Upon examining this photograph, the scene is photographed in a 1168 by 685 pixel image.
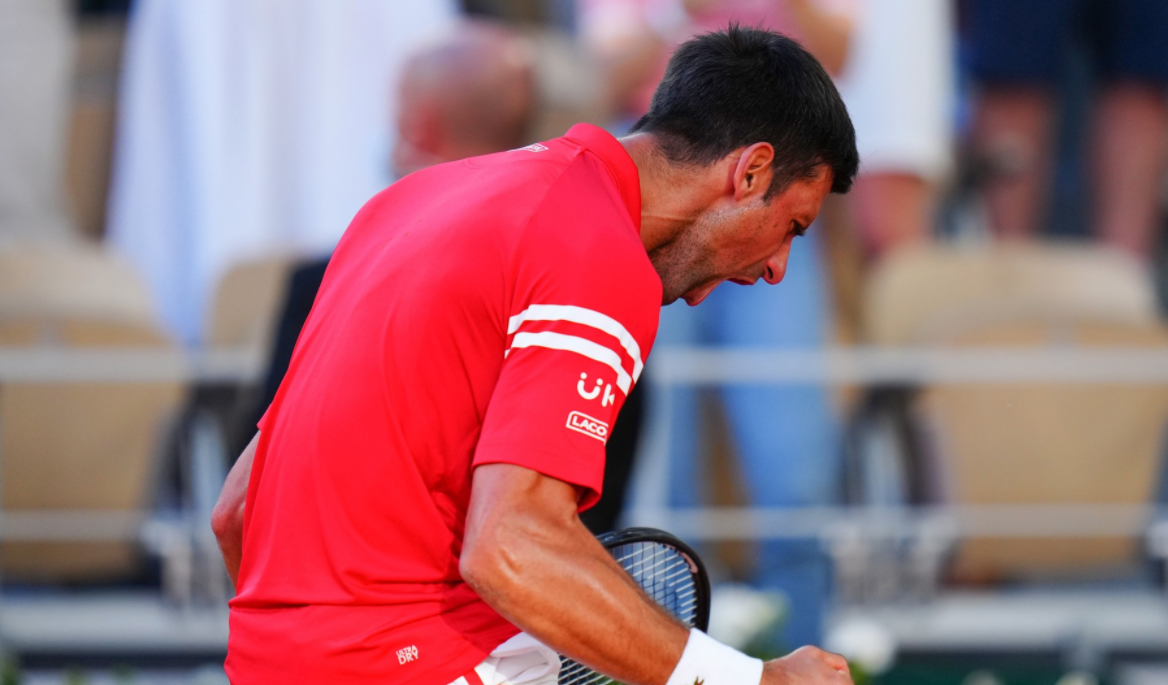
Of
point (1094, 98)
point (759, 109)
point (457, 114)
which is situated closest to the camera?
point (759, 109)

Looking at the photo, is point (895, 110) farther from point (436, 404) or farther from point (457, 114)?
point (436, 404)

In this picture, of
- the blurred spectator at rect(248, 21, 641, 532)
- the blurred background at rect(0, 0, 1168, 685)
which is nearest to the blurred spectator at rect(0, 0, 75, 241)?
the blurred background at rect(0, 0, 1168, 685)

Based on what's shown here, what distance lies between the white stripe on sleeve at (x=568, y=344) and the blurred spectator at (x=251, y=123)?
111 inches

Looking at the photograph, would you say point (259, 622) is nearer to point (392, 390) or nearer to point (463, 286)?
point (392, 390)

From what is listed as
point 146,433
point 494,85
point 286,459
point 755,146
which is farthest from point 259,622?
point 146,433

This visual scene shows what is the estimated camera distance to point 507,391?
1.39 meters

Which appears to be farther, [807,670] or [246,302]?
[246,302]

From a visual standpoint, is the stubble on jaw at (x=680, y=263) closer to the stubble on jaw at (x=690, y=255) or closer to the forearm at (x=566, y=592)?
the stubble on jaw at (x=690, y=255)

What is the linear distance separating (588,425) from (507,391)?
0.08 meters

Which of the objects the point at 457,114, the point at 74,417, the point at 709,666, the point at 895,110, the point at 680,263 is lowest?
the point at 709,666

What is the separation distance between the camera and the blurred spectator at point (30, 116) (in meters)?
4.12

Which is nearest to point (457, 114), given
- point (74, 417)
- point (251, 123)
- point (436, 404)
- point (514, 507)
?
point (251, 123)

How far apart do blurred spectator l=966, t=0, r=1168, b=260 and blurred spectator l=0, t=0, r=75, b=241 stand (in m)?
2.84

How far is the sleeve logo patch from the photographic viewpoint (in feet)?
4.53
